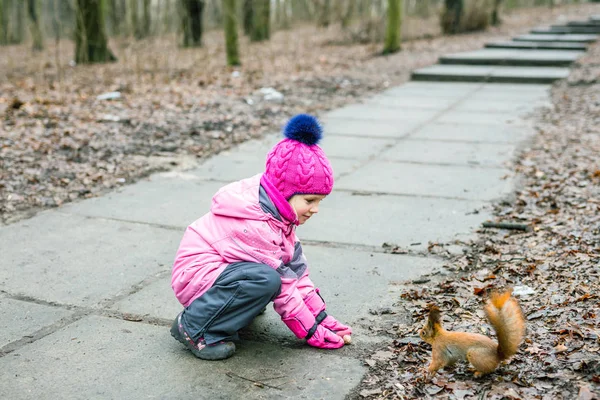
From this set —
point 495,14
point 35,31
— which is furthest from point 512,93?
point 35,31

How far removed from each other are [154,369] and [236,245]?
61 centimetres

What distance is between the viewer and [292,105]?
9461mm

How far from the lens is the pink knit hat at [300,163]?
2.90 metres

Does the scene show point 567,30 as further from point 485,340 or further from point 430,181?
point 485,340

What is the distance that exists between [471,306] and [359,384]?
3.07 feet

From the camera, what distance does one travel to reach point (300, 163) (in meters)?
2.90

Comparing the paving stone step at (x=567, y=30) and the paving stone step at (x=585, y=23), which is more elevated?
the paving stone step at (x=585, y=23)

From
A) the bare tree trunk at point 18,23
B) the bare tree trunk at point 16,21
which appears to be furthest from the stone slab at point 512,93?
the bare tree trunk at point 18,23

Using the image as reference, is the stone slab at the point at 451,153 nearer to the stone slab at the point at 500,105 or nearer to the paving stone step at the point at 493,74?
the stone slab at the point at 500,105

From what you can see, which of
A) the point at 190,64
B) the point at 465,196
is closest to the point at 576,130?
the point at 465,196

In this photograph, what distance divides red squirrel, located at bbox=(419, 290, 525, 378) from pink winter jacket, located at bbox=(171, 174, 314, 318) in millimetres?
595

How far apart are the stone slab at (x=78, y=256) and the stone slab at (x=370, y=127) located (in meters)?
3.66

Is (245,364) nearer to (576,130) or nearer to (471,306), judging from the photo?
(471,306)

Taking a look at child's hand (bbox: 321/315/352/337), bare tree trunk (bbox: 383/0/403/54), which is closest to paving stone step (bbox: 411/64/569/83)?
bare tree trunk (bbox: 383/0/403/54)
